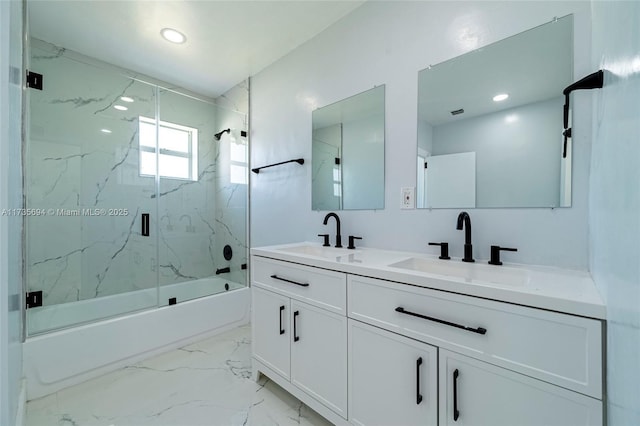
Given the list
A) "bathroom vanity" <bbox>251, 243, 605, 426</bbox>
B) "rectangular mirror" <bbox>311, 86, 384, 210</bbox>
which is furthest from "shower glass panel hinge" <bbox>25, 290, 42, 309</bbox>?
"rectangular mirror" <bbox>311, 86, 384, 210</bbox>

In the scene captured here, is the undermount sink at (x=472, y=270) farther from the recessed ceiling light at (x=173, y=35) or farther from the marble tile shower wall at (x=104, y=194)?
the recessed ceiling light at (x=173, y=35)

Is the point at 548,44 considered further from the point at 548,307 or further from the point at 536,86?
the point at 548,307

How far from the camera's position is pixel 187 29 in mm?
2008

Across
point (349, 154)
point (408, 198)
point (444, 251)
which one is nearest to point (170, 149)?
point (349, 154)

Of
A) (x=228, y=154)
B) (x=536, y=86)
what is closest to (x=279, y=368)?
(x=536, y=86)

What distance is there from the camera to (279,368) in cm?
153

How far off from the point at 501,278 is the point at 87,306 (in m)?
3.01

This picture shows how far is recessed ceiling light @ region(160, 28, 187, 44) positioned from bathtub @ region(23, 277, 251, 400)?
2176 millimetres

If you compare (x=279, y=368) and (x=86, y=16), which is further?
(x=86, y=16)

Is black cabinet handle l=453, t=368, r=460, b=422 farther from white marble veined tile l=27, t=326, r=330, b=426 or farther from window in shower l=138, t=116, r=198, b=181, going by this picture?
window in shower l=138, t=116, r=198, b=181

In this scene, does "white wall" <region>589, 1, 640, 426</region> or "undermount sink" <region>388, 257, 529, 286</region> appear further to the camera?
"undermount sink" <region>388, 257, 529, 286</region>

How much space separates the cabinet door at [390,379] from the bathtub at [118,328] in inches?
67.0

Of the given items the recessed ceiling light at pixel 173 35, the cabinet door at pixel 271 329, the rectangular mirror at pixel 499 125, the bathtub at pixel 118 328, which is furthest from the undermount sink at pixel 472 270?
the recessed ceiling light at pixel 173 35

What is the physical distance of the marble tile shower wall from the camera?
2.09 m
